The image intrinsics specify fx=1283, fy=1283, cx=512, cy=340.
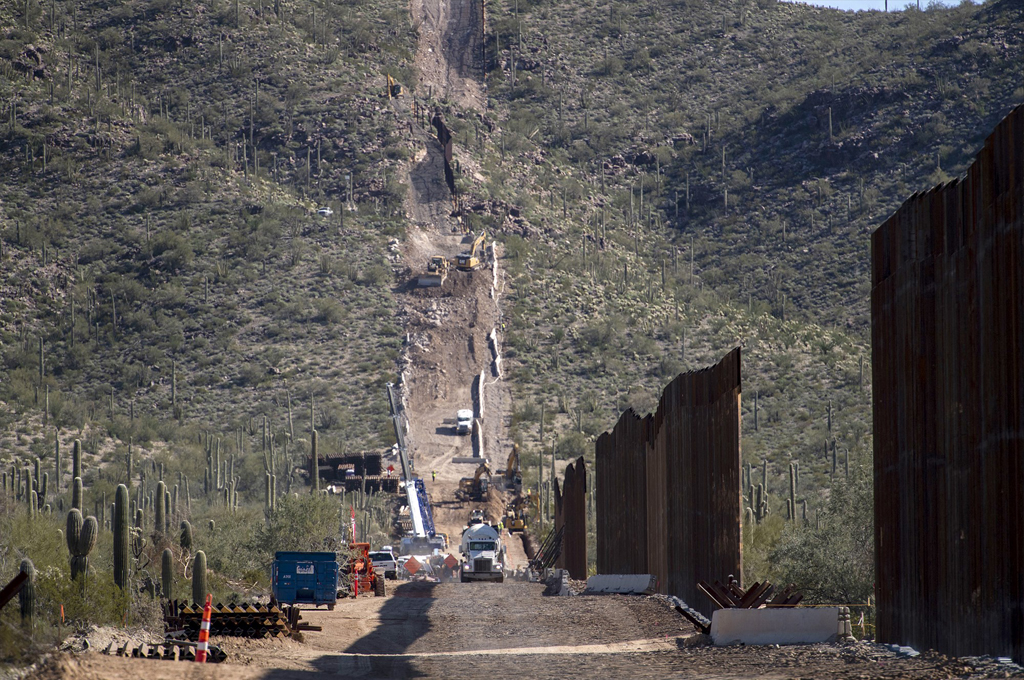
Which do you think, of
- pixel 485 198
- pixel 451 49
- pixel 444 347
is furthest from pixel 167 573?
pixel 451 49

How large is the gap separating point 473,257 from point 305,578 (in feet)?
219

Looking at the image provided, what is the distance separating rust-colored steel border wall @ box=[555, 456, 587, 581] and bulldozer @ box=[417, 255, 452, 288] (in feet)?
148

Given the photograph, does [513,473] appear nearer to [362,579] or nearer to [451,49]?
[362,579]

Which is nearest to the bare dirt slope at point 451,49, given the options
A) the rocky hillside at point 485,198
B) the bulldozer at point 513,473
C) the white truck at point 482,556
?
the rocky hillside at point 485,198

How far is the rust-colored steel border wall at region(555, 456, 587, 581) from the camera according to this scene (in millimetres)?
37469

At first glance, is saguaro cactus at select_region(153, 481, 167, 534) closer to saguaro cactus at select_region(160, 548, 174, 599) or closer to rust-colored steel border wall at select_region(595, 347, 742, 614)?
saguaro cactus at select_region(160, 548, 174, 599)

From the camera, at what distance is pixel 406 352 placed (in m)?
81.1

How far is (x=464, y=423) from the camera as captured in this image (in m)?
74.5

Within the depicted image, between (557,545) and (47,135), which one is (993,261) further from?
(47,135)

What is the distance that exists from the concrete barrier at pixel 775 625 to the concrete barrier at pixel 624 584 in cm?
1050

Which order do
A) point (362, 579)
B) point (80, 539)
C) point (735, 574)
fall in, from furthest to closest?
point (362, 579) → point (80, 539) → point (735, 574)

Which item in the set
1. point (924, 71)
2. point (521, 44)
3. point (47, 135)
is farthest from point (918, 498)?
point (521, 44)

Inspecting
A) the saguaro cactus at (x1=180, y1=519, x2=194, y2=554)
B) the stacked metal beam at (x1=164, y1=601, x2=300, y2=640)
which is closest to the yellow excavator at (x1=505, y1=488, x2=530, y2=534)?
the saguaro cactus at (x1=180, y1=519, x2=194, y2=554)

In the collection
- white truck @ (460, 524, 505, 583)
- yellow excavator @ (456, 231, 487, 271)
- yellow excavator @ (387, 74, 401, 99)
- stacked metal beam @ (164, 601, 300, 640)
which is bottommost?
white truck @ (460, 524, 505, 583)
